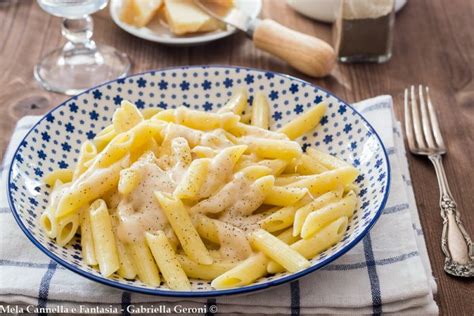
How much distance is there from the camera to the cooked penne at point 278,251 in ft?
4.93

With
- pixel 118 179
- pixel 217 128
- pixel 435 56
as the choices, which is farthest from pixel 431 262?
pixel 435 56

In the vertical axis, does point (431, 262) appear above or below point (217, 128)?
below

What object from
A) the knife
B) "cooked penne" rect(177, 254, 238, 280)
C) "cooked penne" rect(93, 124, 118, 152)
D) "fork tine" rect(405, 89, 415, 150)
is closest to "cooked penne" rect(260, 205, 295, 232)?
"cooked penne" rect(177, 254, 238, 280)

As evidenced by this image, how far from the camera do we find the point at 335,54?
2.48 m

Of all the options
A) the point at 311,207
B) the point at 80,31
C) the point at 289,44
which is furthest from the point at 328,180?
the point at 80,31

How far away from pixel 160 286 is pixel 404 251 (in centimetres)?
53

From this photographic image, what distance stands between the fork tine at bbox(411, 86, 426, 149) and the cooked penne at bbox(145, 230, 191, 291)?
853 mm

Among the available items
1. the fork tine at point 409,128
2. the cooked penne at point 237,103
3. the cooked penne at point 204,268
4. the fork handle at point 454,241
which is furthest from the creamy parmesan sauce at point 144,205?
the fork tine at point 409,128

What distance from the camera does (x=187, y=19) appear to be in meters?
2.54

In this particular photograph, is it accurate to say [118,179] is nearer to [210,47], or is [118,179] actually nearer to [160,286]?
[160,286]

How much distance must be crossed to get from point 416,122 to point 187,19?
32.6 inches

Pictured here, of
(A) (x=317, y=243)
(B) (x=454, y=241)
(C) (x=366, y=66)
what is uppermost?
(A) (x=317, y=243)

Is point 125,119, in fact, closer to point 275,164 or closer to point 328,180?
point 275,164

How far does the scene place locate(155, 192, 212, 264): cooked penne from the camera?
156cm
